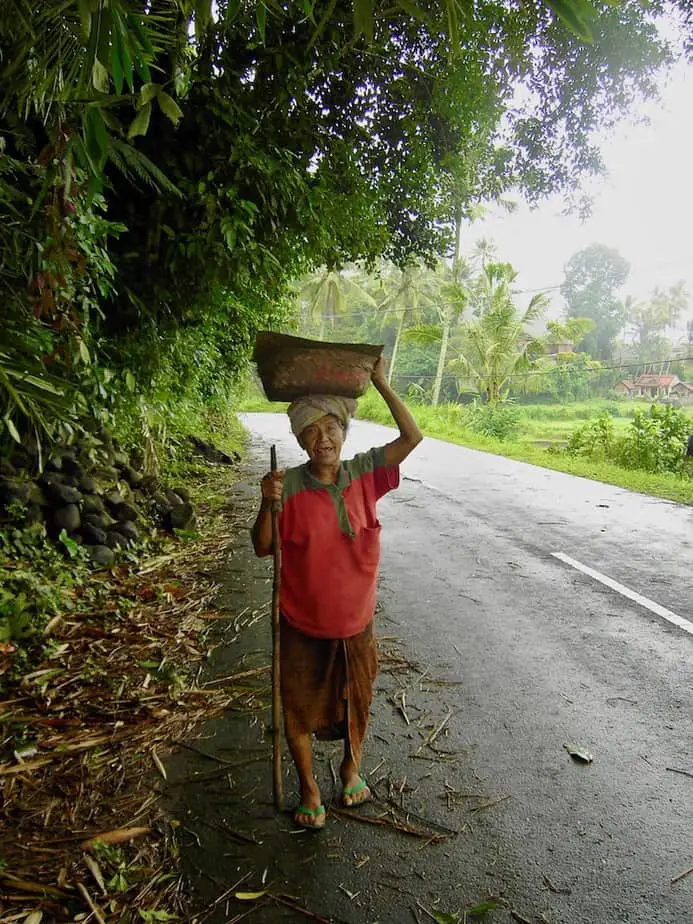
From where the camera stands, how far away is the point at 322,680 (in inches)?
100

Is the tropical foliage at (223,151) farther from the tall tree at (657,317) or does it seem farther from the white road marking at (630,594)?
the tall tree at (657,317)

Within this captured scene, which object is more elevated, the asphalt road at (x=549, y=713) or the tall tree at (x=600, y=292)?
the tall tree at (x=600, y=292)

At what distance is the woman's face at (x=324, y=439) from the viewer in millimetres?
2469

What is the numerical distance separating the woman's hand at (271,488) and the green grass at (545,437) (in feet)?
20.8

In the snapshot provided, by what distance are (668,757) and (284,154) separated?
16.2 ft

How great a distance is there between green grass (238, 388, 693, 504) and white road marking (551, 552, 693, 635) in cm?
383

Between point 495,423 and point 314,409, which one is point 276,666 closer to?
point 314,409

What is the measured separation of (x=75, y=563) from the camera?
4648mm

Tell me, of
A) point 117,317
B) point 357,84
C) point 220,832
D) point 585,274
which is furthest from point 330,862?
point 585,274

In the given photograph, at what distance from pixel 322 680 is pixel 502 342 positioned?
2132cm

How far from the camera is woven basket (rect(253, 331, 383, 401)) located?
242 centimetres

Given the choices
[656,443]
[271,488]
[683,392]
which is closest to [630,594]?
[271,488]

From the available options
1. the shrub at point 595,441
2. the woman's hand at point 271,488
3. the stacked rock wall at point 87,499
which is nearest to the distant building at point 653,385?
the shrub at point 595,441

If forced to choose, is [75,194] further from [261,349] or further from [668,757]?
[668,757]
